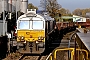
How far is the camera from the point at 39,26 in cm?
1823

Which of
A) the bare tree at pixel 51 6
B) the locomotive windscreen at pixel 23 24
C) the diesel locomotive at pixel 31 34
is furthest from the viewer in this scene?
the bare tree at pixel 51 6

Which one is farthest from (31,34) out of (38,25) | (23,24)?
(23,24)

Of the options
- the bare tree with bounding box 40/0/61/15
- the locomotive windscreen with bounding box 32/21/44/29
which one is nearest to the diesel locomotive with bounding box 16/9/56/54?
the locomotive windscreen with bounding box 32/21/44/29

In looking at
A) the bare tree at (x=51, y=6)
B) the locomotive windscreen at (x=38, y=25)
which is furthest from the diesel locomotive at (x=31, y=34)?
the bare tree at (x=51, y=6)

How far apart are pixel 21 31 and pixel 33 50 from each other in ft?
4.95

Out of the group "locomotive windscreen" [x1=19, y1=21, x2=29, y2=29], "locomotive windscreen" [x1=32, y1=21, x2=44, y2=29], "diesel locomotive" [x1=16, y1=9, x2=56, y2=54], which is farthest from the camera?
"locomotive windscreen" [x1=19, y1=21, x2=29, y2=29]

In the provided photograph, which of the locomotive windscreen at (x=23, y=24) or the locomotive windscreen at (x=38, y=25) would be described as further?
the locomotive windscreen at (x=23, y=24)

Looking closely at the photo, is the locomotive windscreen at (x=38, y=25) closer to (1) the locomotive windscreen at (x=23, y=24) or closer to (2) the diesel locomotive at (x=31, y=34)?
(2) the diesel locomotive at (x=31, y=34)

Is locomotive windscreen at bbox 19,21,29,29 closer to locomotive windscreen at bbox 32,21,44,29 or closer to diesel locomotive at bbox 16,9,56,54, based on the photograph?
diesel locomotive at bbox 16,9,56,54

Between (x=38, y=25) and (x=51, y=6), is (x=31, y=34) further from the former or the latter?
(x=51, y=6)

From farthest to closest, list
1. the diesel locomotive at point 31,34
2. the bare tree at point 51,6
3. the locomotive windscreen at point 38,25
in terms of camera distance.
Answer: the bare tree at point 51,6, the locomotive windscreen at point 38,25, the diesel locomotive at point 31,34

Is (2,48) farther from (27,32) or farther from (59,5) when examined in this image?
(59,5)

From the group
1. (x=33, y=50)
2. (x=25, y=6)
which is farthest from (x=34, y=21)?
(x=25, y=6)

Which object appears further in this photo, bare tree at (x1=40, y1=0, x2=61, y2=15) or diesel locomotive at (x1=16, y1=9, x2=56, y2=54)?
bare tree at (x1=40, y1=0, x2=61, y2=15)
